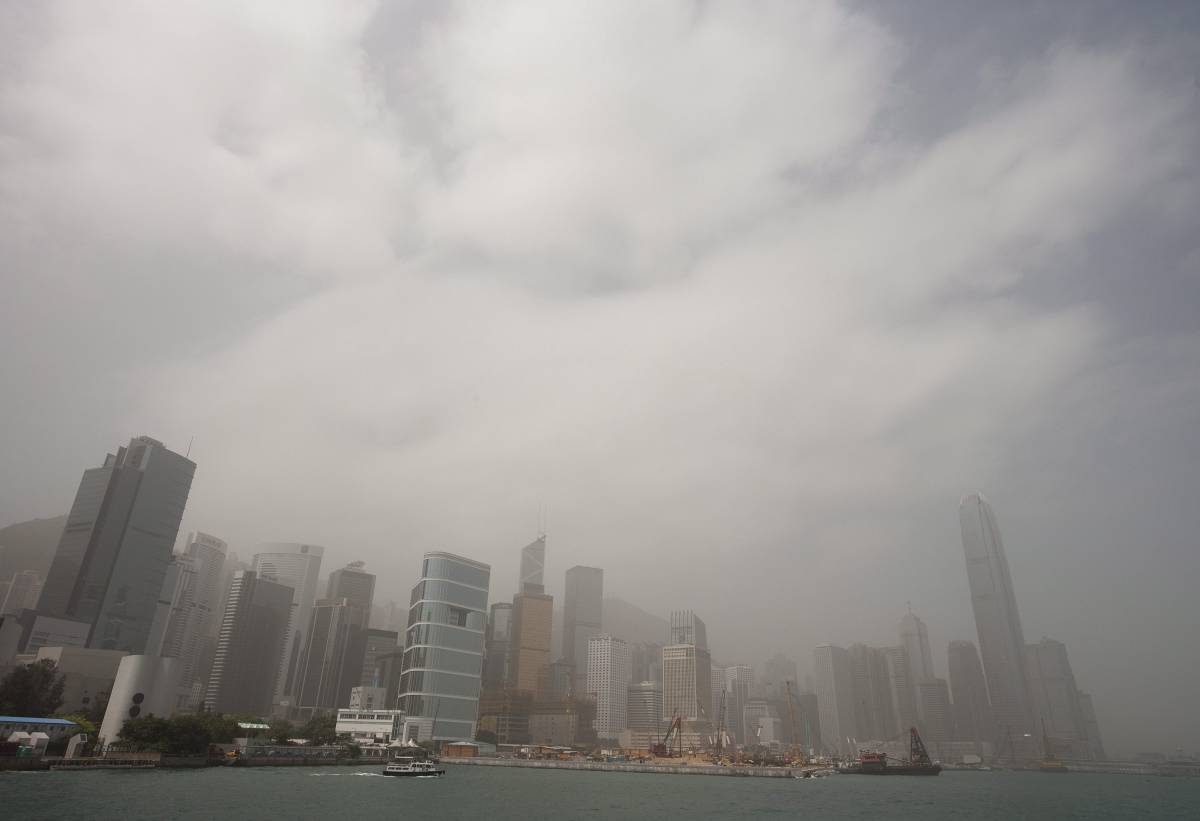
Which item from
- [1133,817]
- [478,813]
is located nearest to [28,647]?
[478,813]

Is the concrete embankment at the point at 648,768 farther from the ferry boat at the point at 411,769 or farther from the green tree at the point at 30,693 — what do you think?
the green tree at the point at 30,693

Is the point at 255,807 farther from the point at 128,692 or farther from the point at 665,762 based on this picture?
the point at 665,762

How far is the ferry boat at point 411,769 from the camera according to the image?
365 feet

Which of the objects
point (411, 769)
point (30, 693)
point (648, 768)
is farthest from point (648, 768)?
point (30, 693)

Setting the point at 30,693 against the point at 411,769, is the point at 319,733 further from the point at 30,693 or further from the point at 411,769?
the point at 411,769

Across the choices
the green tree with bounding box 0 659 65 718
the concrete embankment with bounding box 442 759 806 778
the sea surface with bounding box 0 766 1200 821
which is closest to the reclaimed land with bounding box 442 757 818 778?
the concrete embankment with bounding box 442 759 806 778

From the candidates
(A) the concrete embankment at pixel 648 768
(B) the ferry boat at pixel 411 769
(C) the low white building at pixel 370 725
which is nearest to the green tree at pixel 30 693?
(B) the ferry boat at pixel 411 769

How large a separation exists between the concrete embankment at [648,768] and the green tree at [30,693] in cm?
8968

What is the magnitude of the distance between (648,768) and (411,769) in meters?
74.7

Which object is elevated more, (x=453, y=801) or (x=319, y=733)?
(x=319, y=733)

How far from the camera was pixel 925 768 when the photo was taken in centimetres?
19775

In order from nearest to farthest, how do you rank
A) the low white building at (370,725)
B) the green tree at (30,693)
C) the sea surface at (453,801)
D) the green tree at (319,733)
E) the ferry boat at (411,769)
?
the sea surface at (453,801) < the green tree at (30,693) < the ferry boat at (411,769) < the green tree at (319,733) < the low white building at (370,725)

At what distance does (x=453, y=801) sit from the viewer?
255ft

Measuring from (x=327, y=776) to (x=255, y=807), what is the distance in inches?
1991
